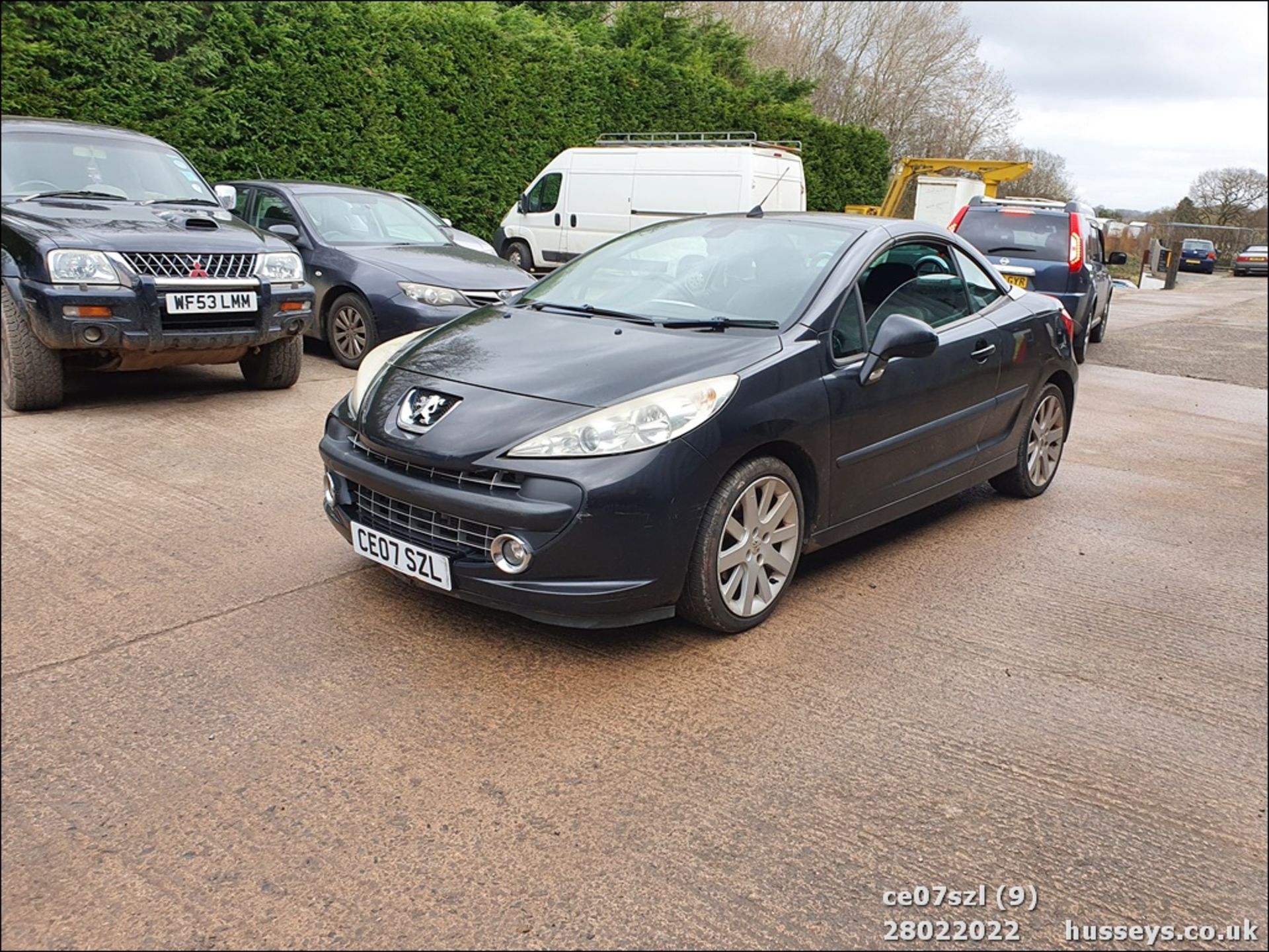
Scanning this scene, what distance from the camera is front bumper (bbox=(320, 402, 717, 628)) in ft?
10.4

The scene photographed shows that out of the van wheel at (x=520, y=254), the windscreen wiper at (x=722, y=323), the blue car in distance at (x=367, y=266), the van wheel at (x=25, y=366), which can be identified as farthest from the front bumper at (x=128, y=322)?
the van wheel at (x=520, y=254)

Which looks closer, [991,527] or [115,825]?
[115,825]

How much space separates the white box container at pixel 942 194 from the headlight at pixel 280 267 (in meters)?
18.1

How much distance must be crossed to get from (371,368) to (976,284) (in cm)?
297

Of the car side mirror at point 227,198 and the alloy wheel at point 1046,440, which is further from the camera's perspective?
the car side mirror at point 227,198

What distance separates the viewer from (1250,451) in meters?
7.14

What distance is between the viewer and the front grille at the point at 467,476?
323 centimetres

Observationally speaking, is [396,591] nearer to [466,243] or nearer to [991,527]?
[991,527]

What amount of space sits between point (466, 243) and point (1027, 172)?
14.7 meters

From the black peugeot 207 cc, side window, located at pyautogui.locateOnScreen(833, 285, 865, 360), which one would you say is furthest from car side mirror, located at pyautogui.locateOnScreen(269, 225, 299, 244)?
side window, located at pyautogui.locateOnScreen(833, 285, 865, 360)

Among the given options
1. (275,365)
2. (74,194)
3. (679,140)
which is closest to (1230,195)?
(74,194)

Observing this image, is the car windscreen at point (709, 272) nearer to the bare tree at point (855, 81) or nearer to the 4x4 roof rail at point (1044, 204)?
the 4x4 roof rail at point (1044, 204)

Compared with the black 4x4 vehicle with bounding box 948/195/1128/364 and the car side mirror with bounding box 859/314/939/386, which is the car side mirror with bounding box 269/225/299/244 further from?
the black 4x4 vehicle with bounding box 948/195/1128/364

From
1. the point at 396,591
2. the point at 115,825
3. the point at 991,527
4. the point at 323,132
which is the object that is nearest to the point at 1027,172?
the point at 323,132
